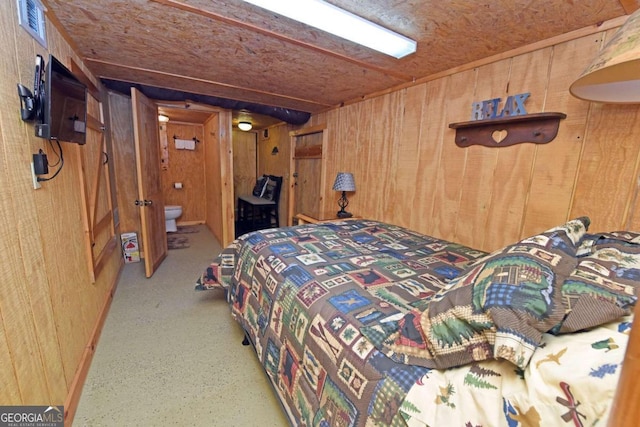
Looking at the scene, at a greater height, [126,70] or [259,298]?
[126,70]

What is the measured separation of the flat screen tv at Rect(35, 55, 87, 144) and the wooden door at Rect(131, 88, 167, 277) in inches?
52.7

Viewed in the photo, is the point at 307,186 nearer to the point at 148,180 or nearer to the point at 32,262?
the point at 148,180

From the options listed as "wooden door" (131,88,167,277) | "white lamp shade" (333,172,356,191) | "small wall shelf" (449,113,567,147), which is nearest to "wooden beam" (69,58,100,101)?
"wooden door" (131,88,167,277)

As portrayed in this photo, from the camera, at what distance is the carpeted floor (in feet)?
4.56

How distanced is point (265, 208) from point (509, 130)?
13.5ft

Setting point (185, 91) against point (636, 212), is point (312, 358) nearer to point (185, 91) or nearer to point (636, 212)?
point (636, 212)

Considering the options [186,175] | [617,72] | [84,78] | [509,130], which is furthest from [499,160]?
[186,175]

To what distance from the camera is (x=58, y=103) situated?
1278 mm

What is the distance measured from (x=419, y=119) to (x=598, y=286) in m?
2.11

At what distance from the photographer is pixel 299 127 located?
4.39 m

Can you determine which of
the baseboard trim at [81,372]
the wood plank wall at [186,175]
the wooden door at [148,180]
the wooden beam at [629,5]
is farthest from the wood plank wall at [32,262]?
the wood plank wall at [186,175]

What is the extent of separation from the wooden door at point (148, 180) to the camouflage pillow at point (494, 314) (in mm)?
2902

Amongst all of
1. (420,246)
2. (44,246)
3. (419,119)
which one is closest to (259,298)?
(44,246)

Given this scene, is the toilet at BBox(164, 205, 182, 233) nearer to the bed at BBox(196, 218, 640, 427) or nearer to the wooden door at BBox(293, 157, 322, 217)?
the wooden door at BBox(293, 157, 322, 217)
